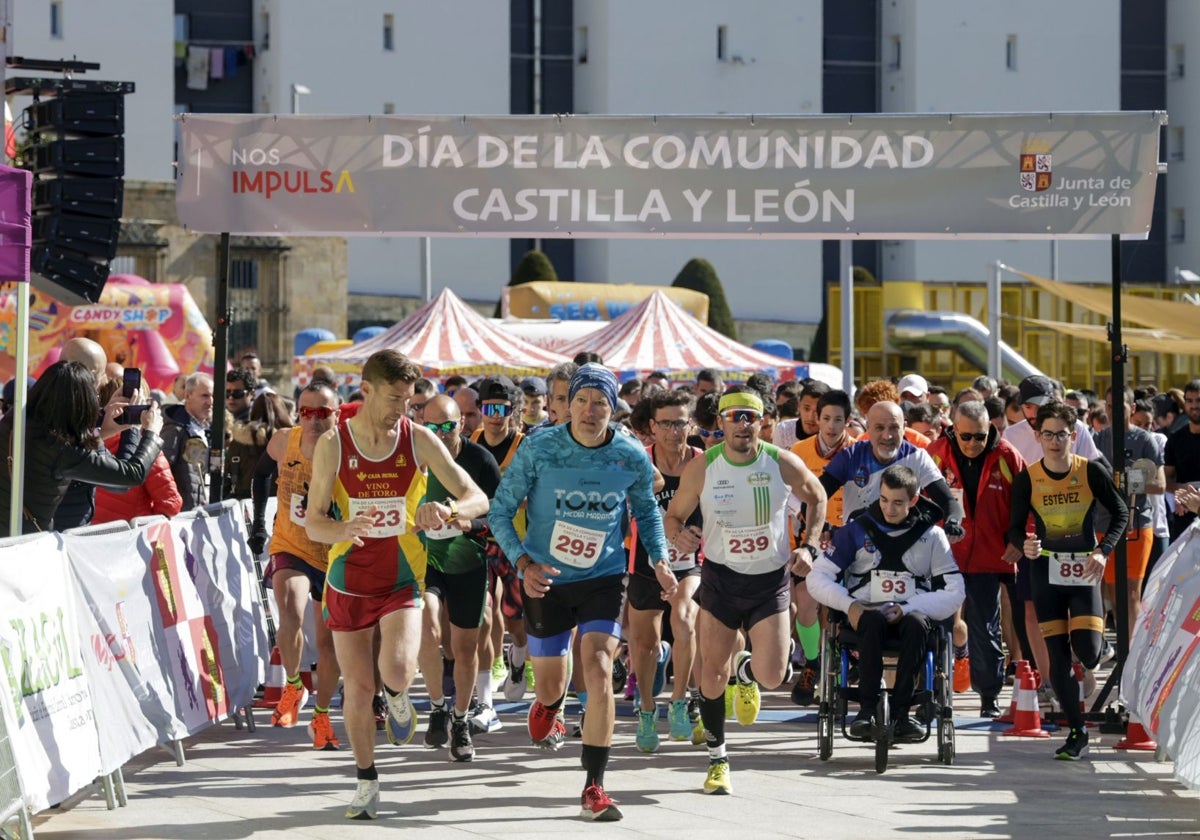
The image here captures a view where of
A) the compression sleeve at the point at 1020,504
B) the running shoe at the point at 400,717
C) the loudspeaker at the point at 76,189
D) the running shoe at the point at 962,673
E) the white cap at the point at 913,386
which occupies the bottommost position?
the running shoe at the point at 962,673

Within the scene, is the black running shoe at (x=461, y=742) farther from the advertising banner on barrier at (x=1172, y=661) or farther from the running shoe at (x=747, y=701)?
the advertising banner on barrier at (x=1172, y=661)

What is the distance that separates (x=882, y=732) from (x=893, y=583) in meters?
0.82

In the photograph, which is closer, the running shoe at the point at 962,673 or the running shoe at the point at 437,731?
the running shoe at the point at 437,731

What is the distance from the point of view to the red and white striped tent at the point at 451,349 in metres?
27.0

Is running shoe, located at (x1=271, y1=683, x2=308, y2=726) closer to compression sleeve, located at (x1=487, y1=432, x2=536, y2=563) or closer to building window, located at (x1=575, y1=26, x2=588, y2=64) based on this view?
compression sleeve, located at (x1=487, y1=432, x2=536, y2=563)

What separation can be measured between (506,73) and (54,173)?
173ft

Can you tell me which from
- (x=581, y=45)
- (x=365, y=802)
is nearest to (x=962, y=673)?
(x=365, y=802)

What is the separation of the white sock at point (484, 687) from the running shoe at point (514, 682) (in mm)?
1329

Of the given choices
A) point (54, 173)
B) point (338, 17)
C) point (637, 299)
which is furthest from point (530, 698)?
point (338, 17)

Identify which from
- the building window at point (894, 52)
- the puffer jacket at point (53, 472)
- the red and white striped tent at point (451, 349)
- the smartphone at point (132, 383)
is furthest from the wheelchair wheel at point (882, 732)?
the building window at point (894, 52)

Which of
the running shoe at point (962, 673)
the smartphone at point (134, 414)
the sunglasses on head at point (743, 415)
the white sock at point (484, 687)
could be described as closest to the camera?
the smartphone at point (134, 414)

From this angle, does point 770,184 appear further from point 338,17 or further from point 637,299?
point 338,17

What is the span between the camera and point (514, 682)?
12445mm

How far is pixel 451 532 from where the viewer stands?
1020 centimetres
